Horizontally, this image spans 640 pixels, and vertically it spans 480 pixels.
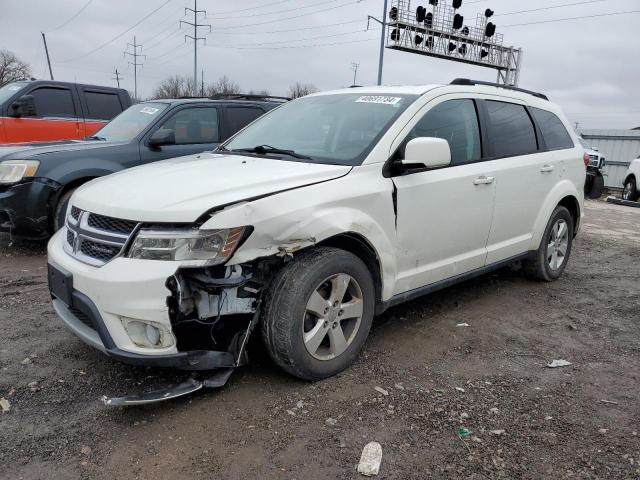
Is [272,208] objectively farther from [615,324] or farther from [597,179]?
[597,179]

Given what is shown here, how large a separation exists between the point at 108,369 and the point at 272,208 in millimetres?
1538

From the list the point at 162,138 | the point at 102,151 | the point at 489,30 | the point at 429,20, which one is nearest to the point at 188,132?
the point at 162,138

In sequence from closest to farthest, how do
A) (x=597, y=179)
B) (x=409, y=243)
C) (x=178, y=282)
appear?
1. (x=178, y=282)
2. (x=409, y=243)
3. (x=597, y=179)

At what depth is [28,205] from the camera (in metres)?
5.73

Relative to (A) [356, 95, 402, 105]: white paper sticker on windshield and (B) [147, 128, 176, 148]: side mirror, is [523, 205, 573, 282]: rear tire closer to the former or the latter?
(A) [356, 95, 402, 105]: white paper sticker on windshield

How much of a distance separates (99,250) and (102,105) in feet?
24.1

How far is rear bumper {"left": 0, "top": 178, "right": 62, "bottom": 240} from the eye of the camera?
570 centimetres

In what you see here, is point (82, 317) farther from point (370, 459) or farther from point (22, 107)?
point (22, 107)

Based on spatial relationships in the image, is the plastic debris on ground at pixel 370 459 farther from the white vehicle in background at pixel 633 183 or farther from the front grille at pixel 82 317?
the white vehicle in background at pixel 633 183

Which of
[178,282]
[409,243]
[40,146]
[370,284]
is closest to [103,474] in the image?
[178,282]

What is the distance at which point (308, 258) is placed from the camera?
3053 millimetres

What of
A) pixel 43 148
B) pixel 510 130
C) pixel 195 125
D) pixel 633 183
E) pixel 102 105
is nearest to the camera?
pixel 510 130

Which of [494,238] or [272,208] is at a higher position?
[272,208]

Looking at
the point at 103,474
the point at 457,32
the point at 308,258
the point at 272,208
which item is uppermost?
the point at 457,32
